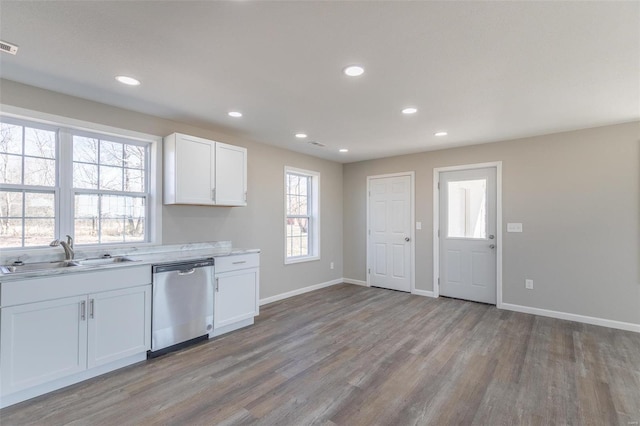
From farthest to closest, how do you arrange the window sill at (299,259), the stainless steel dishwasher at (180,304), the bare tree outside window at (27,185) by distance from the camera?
the window sill at (299,259) → the stainless steel dishwasher at (180,304) → the bare tree outside window at (27,185)

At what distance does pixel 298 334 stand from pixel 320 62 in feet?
8.98

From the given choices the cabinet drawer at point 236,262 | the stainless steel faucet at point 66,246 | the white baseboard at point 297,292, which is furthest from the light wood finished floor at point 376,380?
the stainless steel faucet at point 66,246

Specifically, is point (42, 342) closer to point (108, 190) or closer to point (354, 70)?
point (108, 190)

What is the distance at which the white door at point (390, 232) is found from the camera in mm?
5344

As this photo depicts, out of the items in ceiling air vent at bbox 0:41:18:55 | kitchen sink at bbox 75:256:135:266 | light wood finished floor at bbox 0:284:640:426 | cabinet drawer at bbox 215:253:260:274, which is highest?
ceiling air vent at bbox 0:41:18:55

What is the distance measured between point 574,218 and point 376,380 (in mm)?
3370

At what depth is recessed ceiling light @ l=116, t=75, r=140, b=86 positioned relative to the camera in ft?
8.20

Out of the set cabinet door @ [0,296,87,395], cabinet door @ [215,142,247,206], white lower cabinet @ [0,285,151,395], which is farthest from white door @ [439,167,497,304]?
cabinet door @ [0,296,87,395]

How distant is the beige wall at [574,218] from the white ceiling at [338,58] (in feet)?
1.62

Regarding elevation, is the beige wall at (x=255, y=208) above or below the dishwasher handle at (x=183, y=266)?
above

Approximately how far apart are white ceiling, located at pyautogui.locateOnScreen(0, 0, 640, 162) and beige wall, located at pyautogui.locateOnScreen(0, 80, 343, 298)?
0.15 m

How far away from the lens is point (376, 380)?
96.8 inches

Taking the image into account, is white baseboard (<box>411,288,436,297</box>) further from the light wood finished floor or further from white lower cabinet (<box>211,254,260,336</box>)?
white lower cabinet (<box>211,254,260,336</box>)

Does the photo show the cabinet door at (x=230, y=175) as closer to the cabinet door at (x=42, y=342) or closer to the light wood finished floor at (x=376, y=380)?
the light wood finished floor at (x=376, y=380)
